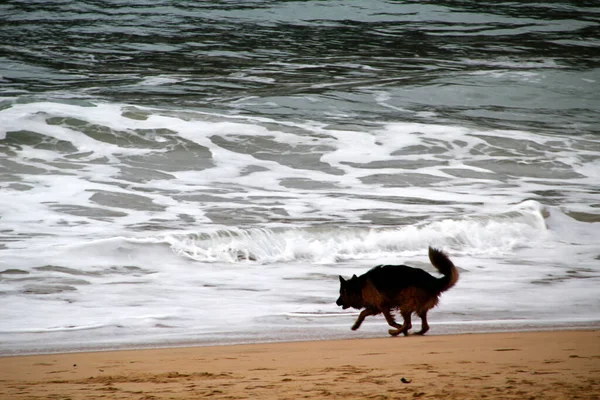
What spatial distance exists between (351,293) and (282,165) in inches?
324

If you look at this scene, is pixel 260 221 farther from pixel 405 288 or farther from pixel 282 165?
pixel 405 288

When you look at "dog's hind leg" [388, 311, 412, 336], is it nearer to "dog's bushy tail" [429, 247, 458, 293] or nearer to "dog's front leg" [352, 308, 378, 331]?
"dog's front leg" [352, 308, 378, 331]

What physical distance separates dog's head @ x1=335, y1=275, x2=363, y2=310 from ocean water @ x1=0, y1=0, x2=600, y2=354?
→ 0.90 feet

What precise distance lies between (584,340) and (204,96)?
14771mm

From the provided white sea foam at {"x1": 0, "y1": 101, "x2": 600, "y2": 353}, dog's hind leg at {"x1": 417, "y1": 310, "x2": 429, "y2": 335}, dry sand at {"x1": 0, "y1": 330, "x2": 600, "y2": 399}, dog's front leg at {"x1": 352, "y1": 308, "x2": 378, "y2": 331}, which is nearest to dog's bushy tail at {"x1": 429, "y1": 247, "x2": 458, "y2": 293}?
dog's hind leg at {"x1": 417, "y1": 310, "x2": 429, "y2": 335}

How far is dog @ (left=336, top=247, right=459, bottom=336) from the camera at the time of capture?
17.7 ft

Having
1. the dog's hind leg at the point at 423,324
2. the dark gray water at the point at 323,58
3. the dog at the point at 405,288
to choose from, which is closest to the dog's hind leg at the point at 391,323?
the dog at the point at 405,288

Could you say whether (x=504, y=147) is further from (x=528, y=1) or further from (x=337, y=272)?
(x=528, y=1)

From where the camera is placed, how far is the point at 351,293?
5625 mm

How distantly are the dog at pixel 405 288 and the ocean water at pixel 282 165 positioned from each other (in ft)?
1.17

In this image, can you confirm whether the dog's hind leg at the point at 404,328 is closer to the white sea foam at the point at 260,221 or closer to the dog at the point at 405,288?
the dog at the point at 405,288

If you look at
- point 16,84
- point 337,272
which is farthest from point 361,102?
point 337,272

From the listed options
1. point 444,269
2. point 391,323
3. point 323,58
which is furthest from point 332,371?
point 323,58

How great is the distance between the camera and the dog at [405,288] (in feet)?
17.7
